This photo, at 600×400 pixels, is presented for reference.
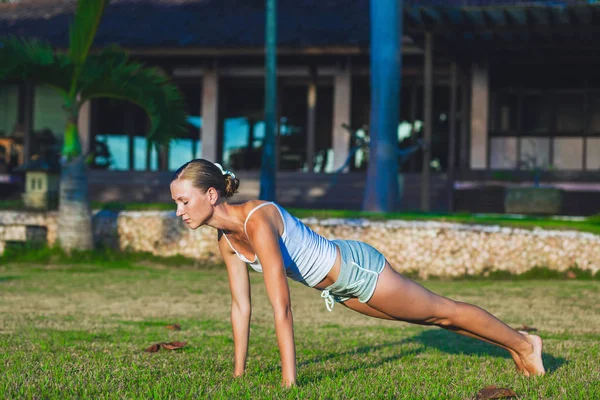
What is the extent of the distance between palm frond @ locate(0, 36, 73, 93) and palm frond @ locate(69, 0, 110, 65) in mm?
202

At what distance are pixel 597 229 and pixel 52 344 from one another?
9.64m

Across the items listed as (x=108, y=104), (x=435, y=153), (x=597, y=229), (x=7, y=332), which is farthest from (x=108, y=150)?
(x=7, y=332)

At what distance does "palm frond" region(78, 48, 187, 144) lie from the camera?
44.7ft

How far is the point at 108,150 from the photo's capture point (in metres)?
23.4

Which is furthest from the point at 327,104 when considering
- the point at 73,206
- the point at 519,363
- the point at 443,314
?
the point at 443,314

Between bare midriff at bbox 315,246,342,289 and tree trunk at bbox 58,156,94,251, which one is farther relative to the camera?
tree trunk at bbox 58,156,94,251

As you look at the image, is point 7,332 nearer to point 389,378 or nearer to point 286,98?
point 389,378

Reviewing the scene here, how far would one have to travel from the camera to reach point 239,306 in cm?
480

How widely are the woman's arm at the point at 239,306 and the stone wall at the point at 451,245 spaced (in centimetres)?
881

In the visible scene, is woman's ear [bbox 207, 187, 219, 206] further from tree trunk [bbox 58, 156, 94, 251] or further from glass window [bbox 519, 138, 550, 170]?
glass window [bbox 519, 138, 550, 170]

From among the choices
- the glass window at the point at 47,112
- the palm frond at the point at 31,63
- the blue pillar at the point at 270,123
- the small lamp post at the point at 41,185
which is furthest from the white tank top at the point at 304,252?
the glass window at the point at 47,112

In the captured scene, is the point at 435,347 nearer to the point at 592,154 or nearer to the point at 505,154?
the point at 505,154

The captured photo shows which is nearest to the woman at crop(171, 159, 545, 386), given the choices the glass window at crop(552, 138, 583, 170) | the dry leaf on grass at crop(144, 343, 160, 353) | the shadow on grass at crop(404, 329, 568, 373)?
the shadow on grass at crop(404, 329, 568, 373)

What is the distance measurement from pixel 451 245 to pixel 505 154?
8.47m
